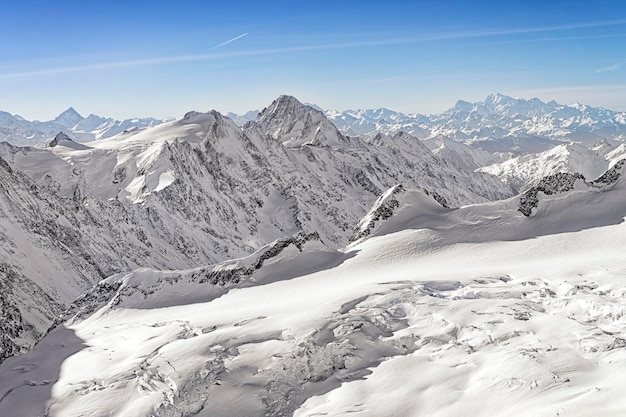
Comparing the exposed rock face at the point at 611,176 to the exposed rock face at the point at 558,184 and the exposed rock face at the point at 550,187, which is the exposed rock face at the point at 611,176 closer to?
the exposed rock face at the point at 558,184

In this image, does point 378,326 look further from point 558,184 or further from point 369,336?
point 558,184

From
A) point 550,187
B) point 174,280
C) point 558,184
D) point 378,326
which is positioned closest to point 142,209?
point 174,280

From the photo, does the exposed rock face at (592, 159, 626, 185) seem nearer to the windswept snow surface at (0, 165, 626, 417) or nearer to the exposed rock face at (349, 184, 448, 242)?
the windswept snow surface at (0, 165, 626, 417)

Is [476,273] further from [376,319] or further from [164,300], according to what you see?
[164,300]

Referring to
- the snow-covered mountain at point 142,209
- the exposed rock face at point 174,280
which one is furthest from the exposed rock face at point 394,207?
the snow-covered mountain at point 142,209

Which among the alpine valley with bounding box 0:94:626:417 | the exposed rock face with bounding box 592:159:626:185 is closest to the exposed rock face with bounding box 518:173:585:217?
the alpine valley with bounding box 0:94:626:417

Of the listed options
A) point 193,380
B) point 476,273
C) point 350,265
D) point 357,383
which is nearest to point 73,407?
point 193,380
